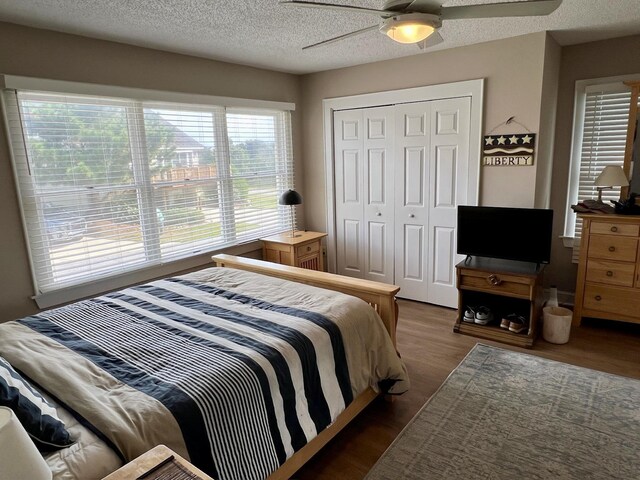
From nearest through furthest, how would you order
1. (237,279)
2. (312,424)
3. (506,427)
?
(312,424) < (506,427) < (237,279)

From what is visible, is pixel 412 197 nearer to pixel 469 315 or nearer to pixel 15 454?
pixel 469 315

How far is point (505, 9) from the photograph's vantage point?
1.70 m

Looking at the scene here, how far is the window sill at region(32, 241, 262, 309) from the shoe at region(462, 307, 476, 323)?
221 centimetres

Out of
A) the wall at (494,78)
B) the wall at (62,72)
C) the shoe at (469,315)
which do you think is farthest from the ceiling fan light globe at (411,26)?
the shoe at (469,315)

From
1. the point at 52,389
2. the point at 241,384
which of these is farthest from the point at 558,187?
the point at 52,389

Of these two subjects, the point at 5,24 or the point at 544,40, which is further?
the point at 544,40

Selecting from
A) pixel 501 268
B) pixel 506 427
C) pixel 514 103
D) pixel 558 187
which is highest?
pixel 514 103

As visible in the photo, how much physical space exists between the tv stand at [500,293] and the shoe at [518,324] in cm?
3

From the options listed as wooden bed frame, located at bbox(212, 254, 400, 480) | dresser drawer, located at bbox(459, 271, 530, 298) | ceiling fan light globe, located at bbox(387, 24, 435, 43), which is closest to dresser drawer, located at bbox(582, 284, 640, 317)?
dresser drawer, located at bbox(459, 271, 530, 298)

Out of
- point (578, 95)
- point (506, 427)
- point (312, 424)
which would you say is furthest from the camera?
point (578, 95)

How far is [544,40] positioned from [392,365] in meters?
2.75

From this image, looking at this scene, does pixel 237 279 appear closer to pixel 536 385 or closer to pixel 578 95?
pixel 536 385

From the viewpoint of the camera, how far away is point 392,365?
2.34 metres

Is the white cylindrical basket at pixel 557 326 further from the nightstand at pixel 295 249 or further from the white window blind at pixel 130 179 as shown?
the white window blind at pixel 130 179
